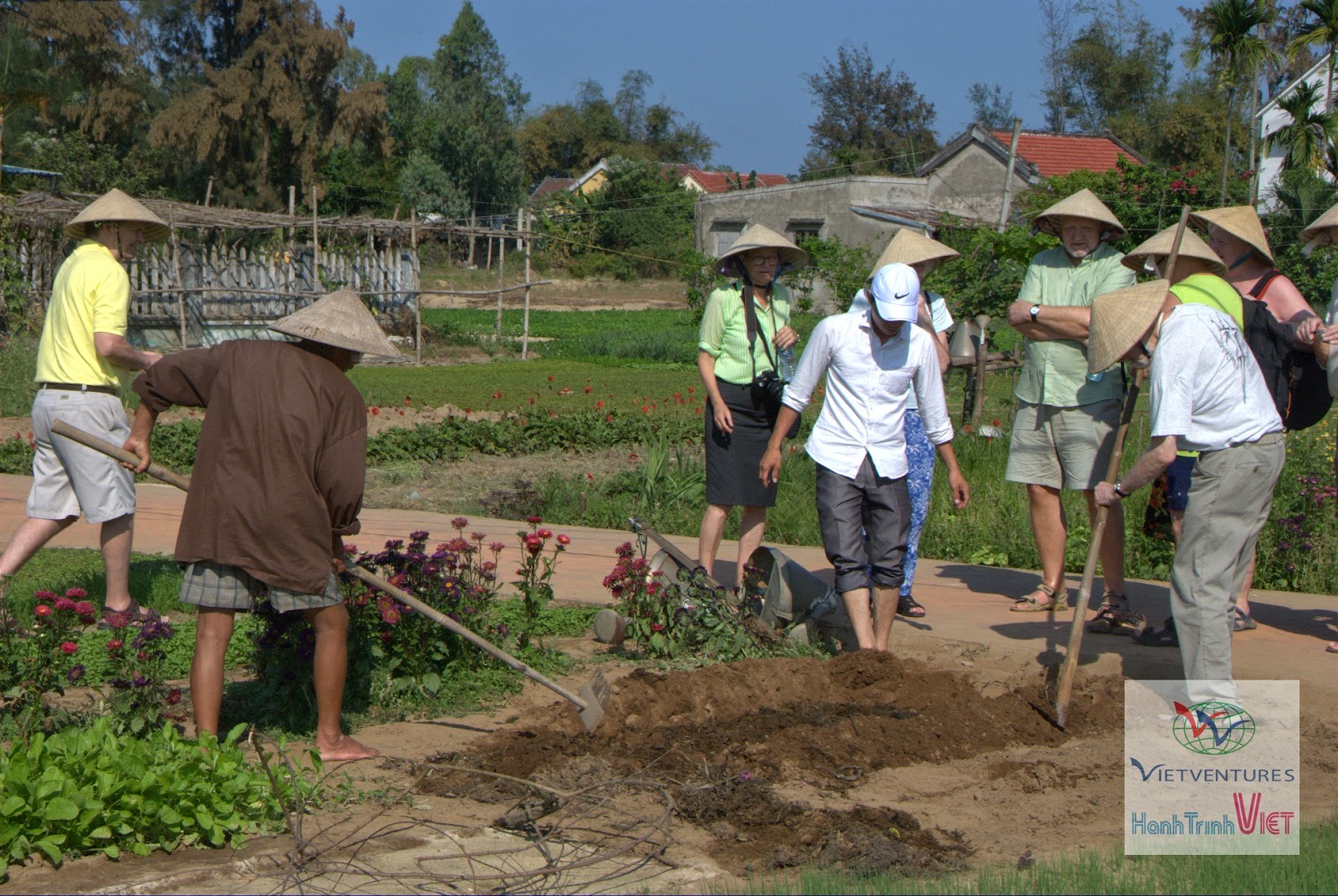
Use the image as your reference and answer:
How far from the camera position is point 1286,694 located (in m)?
5.50

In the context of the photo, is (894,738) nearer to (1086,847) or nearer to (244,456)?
(1086,847)

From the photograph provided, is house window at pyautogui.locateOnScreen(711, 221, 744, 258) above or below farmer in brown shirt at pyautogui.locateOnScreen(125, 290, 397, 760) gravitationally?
above

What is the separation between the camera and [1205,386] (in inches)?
195

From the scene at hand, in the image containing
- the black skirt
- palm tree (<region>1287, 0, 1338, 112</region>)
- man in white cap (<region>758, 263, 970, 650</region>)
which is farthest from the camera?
palm tree (<region>1287, 0, 1338, 112</region>)

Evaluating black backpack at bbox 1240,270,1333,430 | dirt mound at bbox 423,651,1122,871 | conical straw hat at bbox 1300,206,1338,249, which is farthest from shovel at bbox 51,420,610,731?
conical straw hat at bbox 1300,206,1338,249

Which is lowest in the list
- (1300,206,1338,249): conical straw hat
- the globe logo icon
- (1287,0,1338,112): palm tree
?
the globe logo icon

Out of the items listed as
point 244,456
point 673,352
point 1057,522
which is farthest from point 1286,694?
point 673,352

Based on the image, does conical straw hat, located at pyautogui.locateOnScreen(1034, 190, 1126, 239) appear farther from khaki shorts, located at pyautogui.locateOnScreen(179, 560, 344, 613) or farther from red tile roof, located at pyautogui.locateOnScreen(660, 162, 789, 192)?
red tile roof, located at pyautogui.locateOnScreen(660, 162, 789, 192)

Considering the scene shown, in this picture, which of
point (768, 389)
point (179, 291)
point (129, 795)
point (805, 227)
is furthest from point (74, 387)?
point (805, 227)

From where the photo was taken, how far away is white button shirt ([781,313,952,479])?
580 cm

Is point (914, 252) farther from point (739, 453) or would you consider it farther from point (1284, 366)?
point (1284, 366)

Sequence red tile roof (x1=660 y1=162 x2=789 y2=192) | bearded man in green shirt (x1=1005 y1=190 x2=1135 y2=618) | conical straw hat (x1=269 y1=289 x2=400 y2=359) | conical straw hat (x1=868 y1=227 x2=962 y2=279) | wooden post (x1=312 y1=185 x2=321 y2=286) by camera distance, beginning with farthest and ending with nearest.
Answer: red tile roof (x1=660 y1=162 x2=789 y2=192) → wooden post (x1=312 y1=185 x2=321 y2=286) → conical straw hat (x1=868 y1=227 x2=962 y2=279) → bearded man in green shirt (x1=1005 y1=190 x2=1135 y2=618) → conical straw hat (x1=269 y1=289 x2=400 y2=359)

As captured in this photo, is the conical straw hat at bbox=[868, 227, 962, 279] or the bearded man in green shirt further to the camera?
the conical straw hat at bbox=[868, 227, 962, 279]

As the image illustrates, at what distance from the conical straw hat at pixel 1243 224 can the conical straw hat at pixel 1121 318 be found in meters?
0.86
